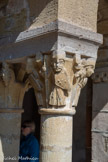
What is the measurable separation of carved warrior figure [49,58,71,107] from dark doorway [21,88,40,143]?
183 inches

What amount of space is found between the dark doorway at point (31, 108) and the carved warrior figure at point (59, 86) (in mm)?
4645

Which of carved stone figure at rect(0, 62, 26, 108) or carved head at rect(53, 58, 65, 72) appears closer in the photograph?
carved head at rect(53, 58, 65, 72)

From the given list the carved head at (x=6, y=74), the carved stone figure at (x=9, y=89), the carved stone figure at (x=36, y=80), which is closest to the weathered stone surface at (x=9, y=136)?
the carved stone figure at (x=9, y=89)

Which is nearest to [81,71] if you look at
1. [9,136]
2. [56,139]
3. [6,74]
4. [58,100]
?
[58,100]

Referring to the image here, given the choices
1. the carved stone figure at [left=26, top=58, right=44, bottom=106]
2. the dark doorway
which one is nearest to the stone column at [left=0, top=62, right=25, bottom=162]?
the carved stone figure at [left=26, top=58, right=44, bottom=106]

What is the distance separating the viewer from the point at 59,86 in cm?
266

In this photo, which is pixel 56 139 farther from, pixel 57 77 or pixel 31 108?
pixel 31 108

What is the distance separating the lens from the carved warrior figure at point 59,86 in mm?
2613

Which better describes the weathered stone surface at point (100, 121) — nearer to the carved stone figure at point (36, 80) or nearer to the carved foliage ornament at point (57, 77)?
the carved foliage ornament at point (57, 77)

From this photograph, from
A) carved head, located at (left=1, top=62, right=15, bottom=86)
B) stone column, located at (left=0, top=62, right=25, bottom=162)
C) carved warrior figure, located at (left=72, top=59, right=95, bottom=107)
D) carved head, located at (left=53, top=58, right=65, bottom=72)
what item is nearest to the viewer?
carved head, located at (left=53, top=58, right=65, bottom=72)

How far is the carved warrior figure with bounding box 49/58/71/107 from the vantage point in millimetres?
2613

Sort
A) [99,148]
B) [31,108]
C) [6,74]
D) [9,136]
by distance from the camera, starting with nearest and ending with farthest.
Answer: [6,74], [9,136], [99,148], [31,108]

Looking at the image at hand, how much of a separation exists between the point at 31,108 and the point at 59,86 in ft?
16.0

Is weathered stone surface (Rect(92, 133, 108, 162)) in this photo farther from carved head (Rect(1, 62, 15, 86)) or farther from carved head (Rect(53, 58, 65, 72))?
carved head (Rect(53, 58, 65, 72))
